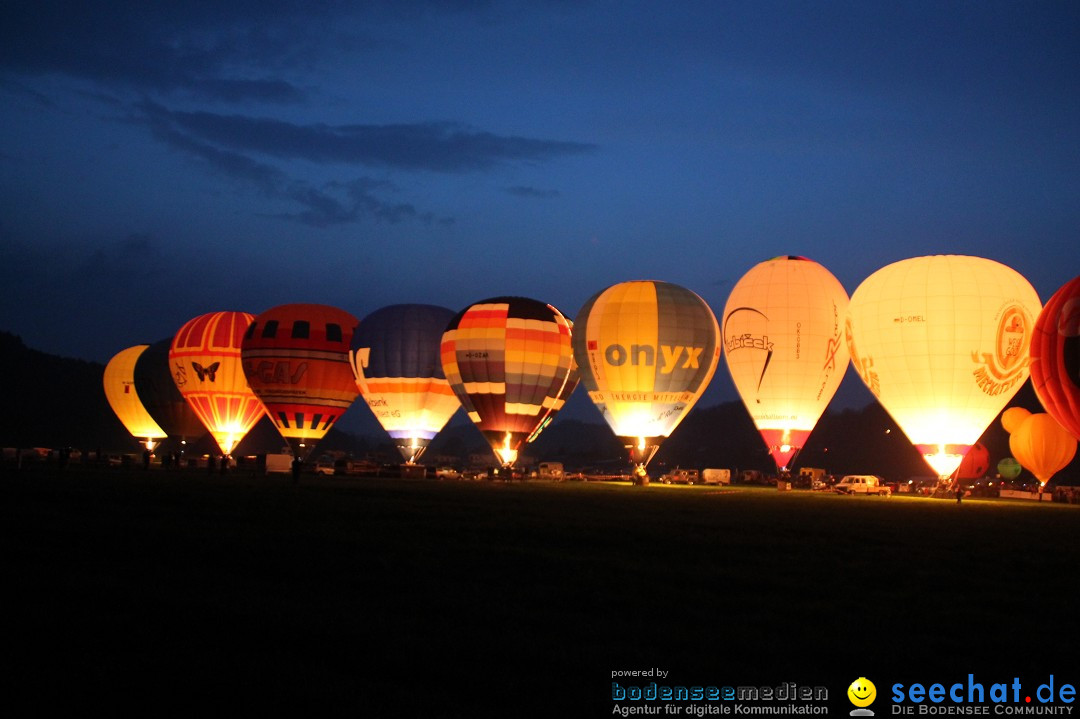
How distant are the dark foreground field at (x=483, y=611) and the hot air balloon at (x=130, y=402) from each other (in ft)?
140

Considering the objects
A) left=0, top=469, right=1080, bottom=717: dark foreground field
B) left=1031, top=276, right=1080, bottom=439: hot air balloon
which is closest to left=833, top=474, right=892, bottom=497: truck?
left=1031, top=276, right=1080, bottom=439: hot air balloon

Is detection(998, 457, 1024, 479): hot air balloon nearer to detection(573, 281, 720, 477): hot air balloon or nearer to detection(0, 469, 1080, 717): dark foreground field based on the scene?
detection(573, 281, 720, 477): hot air balloon

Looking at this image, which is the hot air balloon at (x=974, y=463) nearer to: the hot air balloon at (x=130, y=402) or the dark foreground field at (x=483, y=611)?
the hot air balloon at (x=130, y=402)

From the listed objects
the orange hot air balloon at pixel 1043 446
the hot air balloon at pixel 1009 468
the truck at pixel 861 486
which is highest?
the orange hot air balloon at pixel 1043 446

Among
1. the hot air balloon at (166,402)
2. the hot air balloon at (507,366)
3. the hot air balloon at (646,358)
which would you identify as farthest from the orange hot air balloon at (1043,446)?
the hot air balloon at (166,402)

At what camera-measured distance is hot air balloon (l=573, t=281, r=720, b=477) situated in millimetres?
35531

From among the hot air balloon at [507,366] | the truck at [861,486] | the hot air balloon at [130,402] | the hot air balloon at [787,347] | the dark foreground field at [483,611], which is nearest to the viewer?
the dark foreground field at [483,611]

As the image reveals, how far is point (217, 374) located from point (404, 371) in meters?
7.95

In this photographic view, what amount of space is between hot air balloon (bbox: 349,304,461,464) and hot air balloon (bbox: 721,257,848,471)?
1221 cm

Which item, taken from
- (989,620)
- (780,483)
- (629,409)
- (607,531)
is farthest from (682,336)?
(989,620)

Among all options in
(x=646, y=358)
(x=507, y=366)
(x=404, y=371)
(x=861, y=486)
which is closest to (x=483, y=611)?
(x=646, y=358)

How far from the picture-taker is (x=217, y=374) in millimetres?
43812

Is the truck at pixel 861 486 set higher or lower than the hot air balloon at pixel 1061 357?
lower

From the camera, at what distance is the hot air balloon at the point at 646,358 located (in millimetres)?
35531
